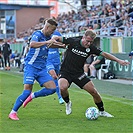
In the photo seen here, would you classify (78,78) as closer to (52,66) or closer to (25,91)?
(25,91)

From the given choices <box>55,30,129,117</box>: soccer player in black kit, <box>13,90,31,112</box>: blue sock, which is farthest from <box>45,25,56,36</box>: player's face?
<box>13,90,31,112</box>: blue sock

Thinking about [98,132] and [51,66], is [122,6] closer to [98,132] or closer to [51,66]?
[51,66]

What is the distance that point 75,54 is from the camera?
10.9 m

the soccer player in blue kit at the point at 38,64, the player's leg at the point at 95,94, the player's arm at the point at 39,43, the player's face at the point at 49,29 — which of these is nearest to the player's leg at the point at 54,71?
the player's leg at the point at 95,94

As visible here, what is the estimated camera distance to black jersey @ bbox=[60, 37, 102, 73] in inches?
425

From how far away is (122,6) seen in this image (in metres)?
32.2

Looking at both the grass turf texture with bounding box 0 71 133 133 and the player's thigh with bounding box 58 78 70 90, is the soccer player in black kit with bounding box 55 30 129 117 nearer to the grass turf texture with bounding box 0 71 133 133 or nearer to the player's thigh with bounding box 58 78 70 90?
the player's thigh with bounding box 58 78 70 90

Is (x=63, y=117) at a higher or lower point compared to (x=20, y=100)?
lower

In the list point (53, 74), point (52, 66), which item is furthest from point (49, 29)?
point (52, 66)

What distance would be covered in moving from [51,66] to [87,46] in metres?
3.40

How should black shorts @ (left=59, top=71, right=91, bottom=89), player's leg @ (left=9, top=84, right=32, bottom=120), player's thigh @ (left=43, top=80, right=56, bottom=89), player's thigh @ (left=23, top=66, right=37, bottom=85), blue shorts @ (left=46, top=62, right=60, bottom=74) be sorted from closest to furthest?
player's leg @ (left=9, top=84, right=32, bottom=120), player's thigh @ (left=23, top=66, right=37, bottom=85), player's thigh @ (left=43, top=80, right=56, bottom=89), black shorts @ (left=59, top=71, right=91, bottom=89), blue shorts @ (left=46, top=62, right=60, bottom=74)

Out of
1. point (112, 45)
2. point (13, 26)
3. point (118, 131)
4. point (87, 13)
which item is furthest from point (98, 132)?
point (13, 26)

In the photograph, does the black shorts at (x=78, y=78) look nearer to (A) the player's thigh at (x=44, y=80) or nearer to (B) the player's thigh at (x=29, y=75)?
(A) the player's thigh at (x=44, y=80)

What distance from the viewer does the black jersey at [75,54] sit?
35.4 ft
